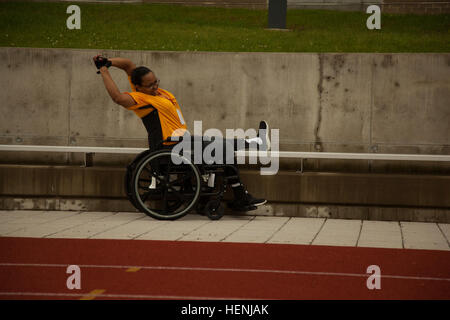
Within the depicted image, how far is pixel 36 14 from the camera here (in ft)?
57.2

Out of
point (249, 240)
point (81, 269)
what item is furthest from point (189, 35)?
point (81, 269)

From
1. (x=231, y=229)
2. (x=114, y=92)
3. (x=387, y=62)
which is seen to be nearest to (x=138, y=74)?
(x=114, y=92)

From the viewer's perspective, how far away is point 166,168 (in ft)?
28.8

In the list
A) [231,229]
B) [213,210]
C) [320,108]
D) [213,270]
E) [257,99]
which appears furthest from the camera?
[257,99]

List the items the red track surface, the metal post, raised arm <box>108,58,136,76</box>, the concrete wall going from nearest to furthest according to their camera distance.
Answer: the red track surface → raised arm <box>108,58,136,76</box> → the concrete wall → the metal post

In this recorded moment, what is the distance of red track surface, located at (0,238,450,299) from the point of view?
5.24 metres

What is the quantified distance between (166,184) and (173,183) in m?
0.09

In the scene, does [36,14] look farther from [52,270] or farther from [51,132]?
[52,270]

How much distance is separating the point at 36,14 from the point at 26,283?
42.8 feet

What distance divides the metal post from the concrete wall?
556cm

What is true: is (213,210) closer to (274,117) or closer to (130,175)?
(130,175)

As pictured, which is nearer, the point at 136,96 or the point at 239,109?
the point at 136,96

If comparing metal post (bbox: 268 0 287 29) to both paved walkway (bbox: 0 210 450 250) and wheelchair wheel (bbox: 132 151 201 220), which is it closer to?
paved walkway (bbox: 0 210 450 250)

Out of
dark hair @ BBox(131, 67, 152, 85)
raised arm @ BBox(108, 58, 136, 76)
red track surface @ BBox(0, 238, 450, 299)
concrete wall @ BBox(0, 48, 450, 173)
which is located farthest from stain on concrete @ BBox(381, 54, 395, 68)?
red track surface @ BBox(0, 238, 450, 299)
